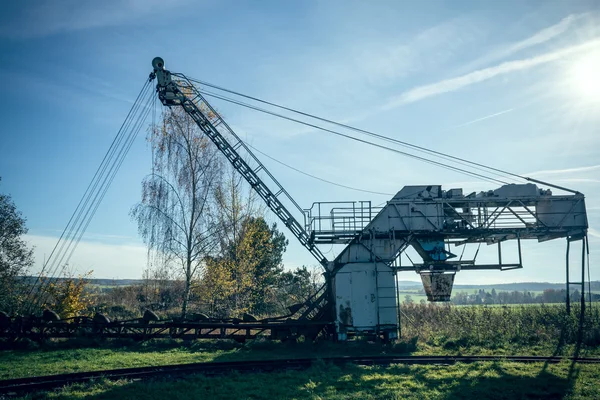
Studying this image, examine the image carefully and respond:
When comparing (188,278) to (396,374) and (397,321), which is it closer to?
(397,321)

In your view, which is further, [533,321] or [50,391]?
[533,321]

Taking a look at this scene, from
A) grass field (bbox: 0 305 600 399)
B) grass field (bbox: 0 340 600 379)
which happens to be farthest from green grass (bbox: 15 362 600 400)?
grass field (bbox: 0 340 600 379)

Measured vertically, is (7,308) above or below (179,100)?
below

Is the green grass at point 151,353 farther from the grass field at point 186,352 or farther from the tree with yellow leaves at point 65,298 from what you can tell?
the tree with yellow leaves at point 65,298

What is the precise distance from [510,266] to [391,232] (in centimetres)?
624

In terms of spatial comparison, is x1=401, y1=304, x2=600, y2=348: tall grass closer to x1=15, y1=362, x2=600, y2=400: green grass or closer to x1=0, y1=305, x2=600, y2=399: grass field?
x1=0, y1=305, x2=600, y2=399: grass field

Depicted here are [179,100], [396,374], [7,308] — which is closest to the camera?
[396,374]

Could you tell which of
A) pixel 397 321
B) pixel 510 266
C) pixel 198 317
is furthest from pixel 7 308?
pixel 510 266

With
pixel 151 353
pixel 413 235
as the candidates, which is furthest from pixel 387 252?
pixel 151 353

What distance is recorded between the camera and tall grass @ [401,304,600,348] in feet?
61.8

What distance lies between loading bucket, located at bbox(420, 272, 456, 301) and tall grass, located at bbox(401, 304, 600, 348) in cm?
202

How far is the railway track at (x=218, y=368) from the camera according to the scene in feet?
38.1

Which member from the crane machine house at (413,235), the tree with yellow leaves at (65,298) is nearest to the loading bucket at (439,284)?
the crane machine house at (413,235)

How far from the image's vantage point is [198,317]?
67.1 ft
